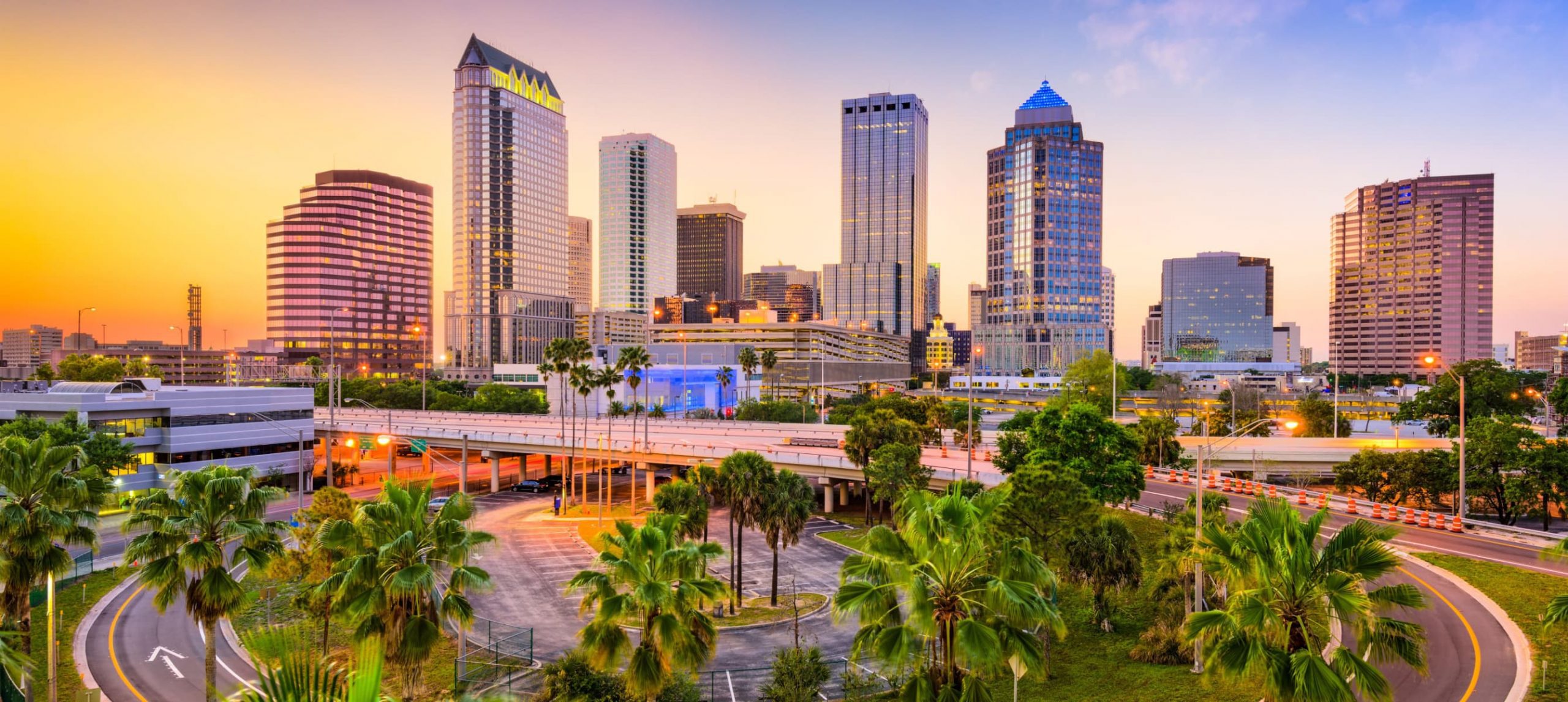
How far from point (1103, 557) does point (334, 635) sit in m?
31.9

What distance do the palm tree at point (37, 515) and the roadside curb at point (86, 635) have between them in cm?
246

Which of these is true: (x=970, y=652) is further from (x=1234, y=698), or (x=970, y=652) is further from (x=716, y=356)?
(x=716, y=356)

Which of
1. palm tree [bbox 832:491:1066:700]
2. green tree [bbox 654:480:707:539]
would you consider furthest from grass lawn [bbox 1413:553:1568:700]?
green tree [bbox 654:480:707:539]

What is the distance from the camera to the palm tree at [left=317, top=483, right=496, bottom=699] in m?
20.8

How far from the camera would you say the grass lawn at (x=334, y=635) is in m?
27.7

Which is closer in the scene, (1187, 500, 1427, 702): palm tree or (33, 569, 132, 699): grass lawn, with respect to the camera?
(1187, 500, 1427, 702): palm tree

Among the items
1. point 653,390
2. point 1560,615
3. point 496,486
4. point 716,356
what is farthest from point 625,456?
point 716,356

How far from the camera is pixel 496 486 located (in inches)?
3024

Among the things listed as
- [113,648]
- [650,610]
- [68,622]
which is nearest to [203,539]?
[650,610]

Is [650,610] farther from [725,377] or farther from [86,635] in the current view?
[725,377]

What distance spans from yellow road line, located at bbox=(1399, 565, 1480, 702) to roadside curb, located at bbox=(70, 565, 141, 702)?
128ft

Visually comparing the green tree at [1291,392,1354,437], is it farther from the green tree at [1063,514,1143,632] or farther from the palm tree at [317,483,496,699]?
the palm tree at [317,483,496,699]

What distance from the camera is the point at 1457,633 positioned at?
2752 centimetres

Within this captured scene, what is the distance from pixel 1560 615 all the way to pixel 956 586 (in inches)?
631
